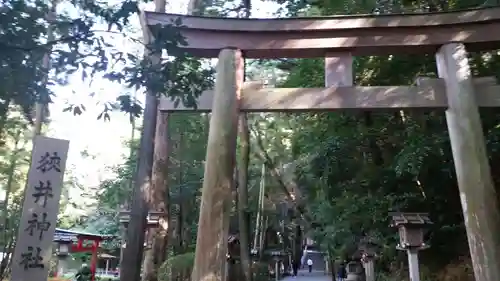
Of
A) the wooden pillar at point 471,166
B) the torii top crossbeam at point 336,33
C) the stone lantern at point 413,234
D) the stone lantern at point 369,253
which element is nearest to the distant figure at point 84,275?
the stone lantern at point 369,253

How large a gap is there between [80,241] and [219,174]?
1175 centimetres

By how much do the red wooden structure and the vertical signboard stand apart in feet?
30.1

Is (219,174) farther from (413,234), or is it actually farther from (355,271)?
(355,271)

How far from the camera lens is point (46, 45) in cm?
353

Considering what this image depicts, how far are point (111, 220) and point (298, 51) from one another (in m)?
19.4

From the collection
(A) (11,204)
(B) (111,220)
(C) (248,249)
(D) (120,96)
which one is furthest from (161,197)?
(B) (111,220)

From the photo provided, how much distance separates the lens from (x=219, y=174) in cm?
576

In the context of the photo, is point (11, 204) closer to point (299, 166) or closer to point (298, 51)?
point (299, 166)

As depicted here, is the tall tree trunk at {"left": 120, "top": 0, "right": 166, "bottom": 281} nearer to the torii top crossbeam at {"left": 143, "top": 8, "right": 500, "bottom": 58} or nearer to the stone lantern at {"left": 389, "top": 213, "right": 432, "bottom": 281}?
the torii top crossbeam at {"left": 143, "top": 8, "right": 500, "bottom": 58}

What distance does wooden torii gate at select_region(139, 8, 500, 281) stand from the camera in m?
5.82

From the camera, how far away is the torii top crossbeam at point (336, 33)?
6281 mm

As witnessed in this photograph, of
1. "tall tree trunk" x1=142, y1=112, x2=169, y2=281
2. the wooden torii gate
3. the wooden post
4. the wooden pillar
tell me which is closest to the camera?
the wooden pillar

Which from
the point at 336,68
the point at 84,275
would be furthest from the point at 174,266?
the point at 336,68

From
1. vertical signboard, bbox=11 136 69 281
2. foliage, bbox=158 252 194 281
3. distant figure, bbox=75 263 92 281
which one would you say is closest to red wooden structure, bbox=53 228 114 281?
distant figure, bbox=75 263 92 281
